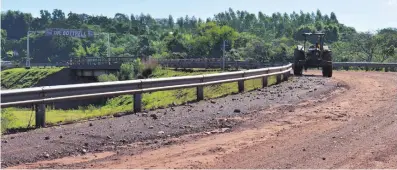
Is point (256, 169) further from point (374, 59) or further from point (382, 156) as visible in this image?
point (374, 59)

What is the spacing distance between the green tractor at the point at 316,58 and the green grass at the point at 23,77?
47.3m

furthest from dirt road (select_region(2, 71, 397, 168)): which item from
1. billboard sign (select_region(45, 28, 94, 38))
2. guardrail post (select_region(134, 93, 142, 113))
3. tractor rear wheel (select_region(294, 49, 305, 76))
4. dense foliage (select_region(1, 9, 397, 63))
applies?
billboard sign (select_region(45, 28, 94, 38))

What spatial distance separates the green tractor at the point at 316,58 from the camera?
28.4 metres

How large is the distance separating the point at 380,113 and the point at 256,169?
6192 mm

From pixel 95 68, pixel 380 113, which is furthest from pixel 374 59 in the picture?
pixel 380 113

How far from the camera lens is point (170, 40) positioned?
119688mm

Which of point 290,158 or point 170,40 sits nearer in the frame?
point 290,158

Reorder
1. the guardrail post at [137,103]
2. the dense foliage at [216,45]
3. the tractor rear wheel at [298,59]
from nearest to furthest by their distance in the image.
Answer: the guardrail post at [137,103]
the tractor rear wheel at [298,59]
the dense foliage at [216,45]

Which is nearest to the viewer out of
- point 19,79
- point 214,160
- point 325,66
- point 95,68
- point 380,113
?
point 214,160

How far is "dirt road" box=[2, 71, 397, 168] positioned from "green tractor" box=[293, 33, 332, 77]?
1714 cm

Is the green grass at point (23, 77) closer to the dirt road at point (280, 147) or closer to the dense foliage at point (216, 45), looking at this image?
the dense foliage at point (216, 45)

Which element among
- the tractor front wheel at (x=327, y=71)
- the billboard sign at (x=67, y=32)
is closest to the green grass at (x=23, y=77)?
the billboard sign at (x=67, y=32)

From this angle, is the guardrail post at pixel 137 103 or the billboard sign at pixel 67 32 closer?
the guardrail post at pixel 137 103

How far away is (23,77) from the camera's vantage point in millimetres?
75438
